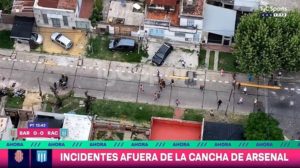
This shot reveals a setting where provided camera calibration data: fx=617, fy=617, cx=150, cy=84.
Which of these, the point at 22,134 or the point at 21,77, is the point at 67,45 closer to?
the point at 21,77

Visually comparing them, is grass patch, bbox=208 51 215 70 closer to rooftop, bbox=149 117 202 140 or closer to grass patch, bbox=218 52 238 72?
grass patch, bbox=218 52 238 72

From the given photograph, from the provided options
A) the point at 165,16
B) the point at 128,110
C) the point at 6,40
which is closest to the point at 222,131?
the point at 128,110

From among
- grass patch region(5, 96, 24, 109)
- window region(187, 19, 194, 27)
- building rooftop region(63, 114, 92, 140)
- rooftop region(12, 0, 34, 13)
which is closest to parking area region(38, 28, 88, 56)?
rooftop region(12, 0, 34, 13)

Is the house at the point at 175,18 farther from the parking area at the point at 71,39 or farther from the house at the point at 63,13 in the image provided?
the parking area at the point at 71,39

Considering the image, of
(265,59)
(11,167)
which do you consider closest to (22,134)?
(11,167)

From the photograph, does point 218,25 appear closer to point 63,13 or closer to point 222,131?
point 222,131

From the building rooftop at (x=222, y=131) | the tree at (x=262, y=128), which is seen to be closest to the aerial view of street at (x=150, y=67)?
the building rooftop at (x=222, y=131)
